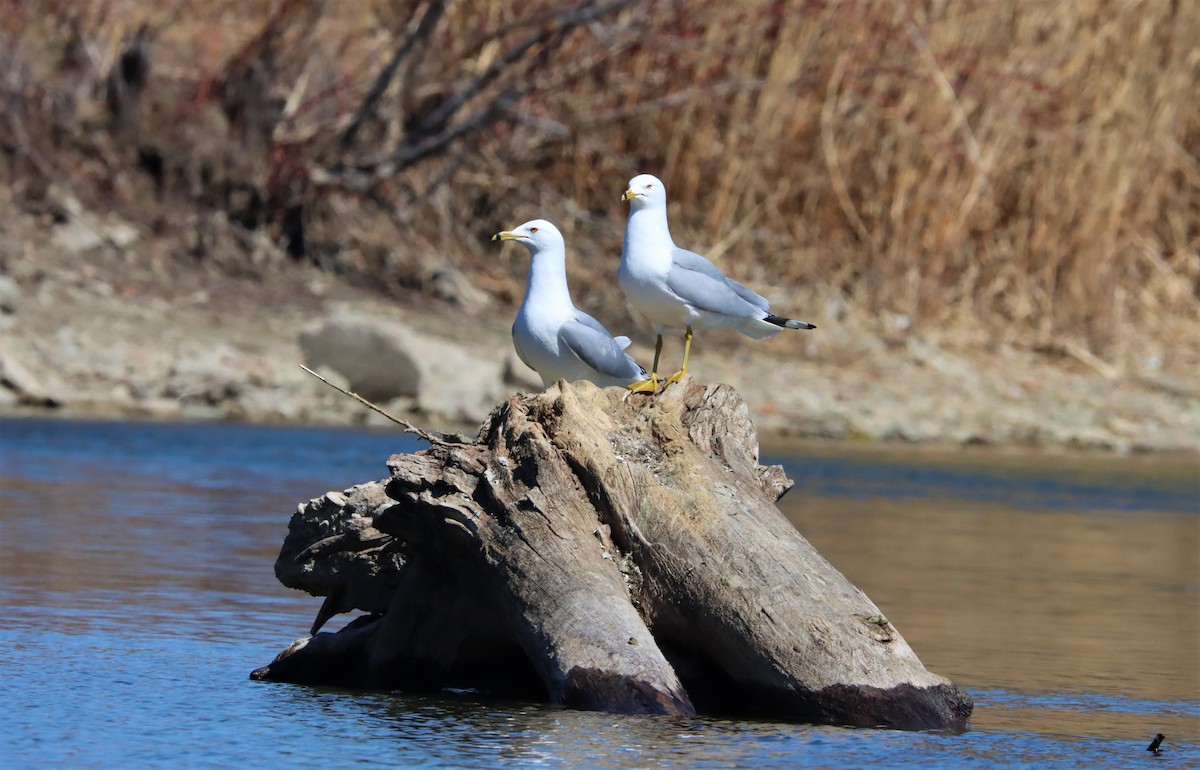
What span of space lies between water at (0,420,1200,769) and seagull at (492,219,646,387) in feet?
4.08

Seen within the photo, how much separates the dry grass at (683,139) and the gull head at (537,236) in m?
9.33

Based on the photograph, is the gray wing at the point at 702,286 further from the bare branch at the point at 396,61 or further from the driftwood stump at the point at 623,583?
the bare branch at the point at 396,61

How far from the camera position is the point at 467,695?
595cm

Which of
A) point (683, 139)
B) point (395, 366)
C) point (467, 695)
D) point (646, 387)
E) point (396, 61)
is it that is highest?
point (396, 61)

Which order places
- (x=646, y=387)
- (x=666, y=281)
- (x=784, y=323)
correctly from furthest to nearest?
(x=784, y=323), (x=666, y=281), (x=646, y=387)

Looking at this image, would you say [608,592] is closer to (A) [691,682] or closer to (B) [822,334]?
(A) [691,682]

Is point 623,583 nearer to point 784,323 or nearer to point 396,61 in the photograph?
point 784,323

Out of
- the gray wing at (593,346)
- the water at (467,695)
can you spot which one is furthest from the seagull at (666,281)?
the water at (467,695)

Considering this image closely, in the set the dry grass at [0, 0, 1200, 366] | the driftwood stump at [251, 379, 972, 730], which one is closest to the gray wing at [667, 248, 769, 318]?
the driftwood stump at [251, 379, 972, 730]

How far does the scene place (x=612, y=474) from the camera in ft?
18.5

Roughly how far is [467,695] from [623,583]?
2.19 ft

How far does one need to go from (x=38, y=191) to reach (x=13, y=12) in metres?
1.71

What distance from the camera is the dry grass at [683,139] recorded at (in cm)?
1656

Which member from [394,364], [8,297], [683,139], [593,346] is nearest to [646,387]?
[593,346]
